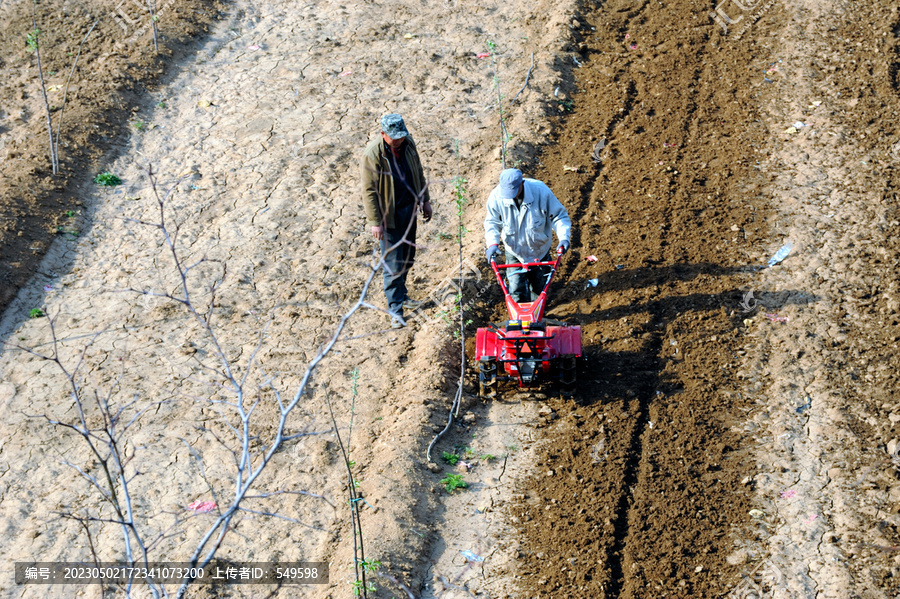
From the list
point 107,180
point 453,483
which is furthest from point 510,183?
point 107,180

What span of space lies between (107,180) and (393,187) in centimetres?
429

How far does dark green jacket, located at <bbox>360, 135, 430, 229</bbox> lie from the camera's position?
7066mm

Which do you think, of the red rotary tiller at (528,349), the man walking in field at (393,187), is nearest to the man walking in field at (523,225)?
the red rotary tiller at (528,349)

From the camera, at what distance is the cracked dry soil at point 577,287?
5.78m

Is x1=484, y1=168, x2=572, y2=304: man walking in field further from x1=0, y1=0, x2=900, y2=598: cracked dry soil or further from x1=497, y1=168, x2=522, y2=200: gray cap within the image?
x1=0, y1=0, x2=900, y2=598: cracked dry soil

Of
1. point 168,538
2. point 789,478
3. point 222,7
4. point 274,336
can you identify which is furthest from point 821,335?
point 222,7

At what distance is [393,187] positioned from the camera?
23.5 feet

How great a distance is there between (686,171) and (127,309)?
6.30 meters

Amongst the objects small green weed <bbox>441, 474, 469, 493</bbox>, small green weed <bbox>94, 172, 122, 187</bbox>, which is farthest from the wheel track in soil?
small green weed <bbox>94, 172, 122, 187</bbox>

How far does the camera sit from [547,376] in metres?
6.76

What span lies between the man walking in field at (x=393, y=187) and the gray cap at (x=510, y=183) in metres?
0.76

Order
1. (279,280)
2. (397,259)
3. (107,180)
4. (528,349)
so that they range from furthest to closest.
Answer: (107,180) < (279,280) < (397,259) < (528,349)

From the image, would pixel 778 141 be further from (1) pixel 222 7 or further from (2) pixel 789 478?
(1) pixel 222 7

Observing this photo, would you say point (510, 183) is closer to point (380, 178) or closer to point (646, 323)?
point (380, 178)
